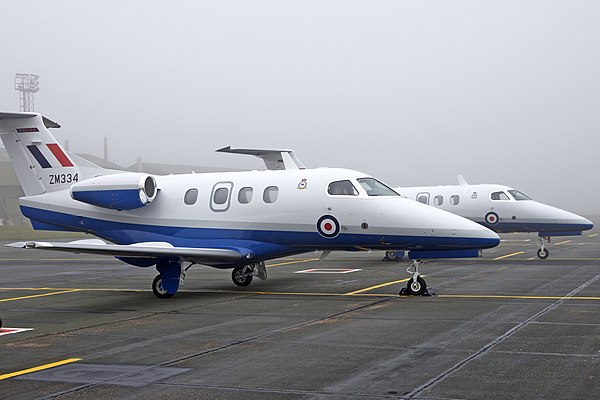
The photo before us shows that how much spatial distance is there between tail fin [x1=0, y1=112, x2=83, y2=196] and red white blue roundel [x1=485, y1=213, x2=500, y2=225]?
1814 cm

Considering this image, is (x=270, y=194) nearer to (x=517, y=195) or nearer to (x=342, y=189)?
(x=342, y=189)

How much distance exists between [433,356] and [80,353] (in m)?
5.00

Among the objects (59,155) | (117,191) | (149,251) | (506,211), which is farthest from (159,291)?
(506,211)

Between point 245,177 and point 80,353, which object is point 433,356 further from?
point 245,177

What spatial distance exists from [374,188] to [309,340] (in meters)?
7.70

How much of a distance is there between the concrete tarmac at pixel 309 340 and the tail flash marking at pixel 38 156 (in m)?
3.59

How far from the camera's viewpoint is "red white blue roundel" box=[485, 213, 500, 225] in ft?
108

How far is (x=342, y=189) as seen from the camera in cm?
1880

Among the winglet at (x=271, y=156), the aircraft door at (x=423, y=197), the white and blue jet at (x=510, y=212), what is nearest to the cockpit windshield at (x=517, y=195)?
the white and blue jet at (x=510, y=212)

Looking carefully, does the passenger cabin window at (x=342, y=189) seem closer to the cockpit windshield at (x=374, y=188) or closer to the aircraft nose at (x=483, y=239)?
the cockpit windshield at (x=374, y=188)

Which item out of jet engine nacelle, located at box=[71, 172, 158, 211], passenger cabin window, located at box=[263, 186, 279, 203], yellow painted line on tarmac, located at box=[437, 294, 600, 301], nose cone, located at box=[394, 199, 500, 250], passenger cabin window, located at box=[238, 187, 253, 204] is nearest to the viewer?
yellow painted line on tarmac, located at box=[437, 294, 600, 301]

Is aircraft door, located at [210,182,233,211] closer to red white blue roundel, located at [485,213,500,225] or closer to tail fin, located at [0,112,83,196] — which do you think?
tail fin, located at [0,112,83,196]

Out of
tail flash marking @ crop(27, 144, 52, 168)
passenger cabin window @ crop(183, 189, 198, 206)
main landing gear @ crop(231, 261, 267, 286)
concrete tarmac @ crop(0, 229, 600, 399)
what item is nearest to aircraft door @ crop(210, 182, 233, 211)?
passenger cabin window @ crop(183, 189, 198, 206)

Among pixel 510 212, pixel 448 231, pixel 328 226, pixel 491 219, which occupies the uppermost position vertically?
pixel 510 212
